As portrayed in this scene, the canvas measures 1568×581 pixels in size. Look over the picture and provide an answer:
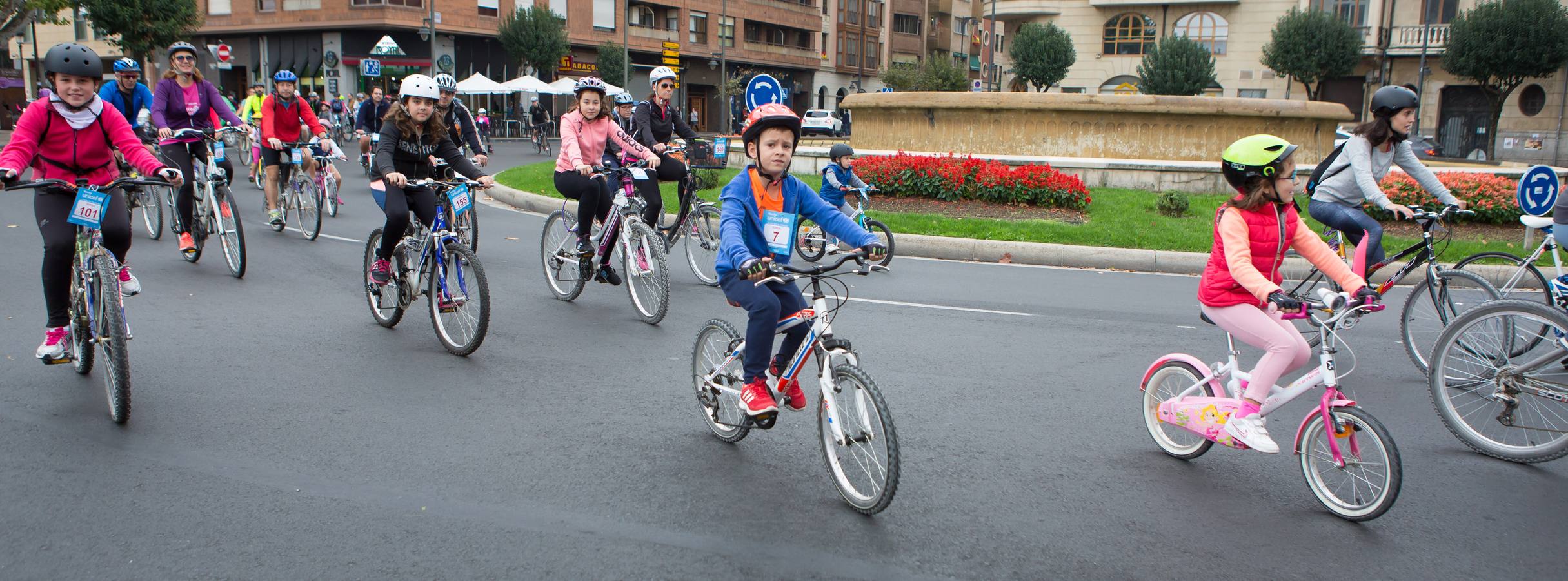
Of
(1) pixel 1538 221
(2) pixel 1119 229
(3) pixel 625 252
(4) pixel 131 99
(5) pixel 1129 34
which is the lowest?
(2) pixel 1119 229

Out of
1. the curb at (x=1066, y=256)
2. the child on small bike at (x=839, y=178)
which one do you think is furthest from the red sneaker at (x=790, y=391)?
the curb at (x=1066, y=256)

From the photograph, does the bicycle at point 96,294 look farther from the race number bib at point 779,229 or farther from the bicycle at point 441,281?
the race number bib at point 779,229

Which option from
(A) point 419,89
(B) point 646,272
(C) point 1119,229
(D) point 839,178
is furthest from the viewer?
(C) point 1119,229

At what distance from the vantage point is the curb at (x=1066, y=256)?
11.1 metres

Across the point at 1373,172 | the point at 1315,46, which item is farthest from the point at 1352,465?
the point at 1315,46

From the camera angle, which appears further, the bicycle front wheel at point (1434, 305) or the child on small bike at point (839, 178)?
the child on small bike at point (839, 178)

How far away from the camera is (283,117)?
11922 millimetres

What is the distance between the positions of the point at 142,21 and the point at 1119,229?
37.3m

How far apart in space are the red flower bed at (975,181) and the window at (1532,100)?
1662 inches

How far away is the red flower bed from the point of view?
570 inches

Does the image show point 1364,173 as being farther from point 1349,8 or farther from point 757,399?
point 1349,8

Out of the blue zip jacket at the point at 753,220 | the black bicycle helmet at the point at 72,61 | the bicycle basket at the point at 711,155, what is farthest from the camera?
the bicycle basket at the point at 711,155

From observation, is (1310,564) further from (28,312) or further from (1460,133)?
(1460,133)

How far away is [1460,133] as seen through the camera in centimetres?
4828
